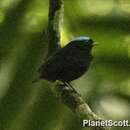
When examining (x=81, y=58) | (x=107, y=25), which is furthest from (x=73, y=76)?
(x=107, y=25)

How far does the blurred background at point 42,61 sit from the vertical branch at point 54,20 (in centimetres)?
1

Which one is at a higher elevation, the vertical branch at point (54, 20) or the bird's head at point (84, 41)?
the vertical branch at point (54, 20)

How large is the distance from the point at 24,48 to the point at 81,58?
152 mm

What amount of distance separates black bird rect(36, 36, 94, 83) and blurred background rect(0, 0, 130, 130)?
2 centimetres

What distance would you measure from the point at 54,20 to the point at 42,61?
106mm

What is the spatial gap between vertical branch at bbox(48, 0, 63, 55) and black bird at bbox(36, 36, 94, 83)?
4 cm

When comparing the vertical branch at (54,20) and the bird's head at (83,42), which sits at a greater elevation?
the vertical branch at (54,20)

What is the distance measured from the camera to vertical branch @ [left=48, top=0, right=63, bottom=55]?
1.45m

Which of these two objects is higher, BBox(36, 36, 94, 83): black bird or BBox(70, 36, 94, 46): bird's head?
BBox(70, 36, 94, 46): bird's head

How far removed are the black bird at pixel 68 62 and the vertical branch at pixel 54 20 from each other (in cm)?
4

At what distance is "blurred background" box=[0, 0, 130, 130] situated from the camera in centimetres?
144

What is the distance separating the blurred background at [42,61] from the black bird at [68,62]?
24 millimetres

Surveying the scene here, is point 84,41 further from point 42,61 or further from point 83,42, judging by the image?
point 42,61

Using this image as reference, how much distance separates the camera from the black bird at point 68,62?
1.41m
